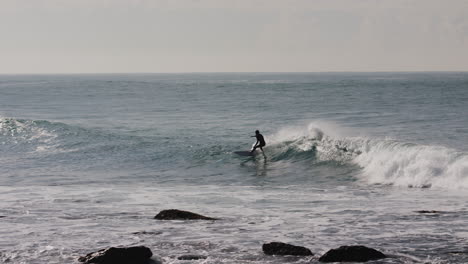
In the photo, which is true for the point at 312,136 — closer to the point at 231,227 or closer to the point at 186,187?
the point at 186,187

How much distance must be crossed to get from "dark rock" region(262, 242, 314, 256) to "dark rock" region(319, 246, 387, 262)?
51cm

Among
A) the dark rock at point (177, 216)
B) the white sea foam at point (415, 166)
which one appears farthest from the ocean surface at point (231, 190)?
the dark rock at point (177, 216)

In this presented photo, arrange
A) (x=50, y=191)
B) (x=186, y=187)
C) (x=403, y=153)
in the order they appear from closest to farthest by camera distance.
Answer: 1. (x=50, y=191)
2. (x=186, y=187)
3. (x=403, y=153)

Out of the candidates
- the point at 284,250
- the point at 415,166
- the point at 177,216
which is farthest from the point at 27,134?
the point at 284,250

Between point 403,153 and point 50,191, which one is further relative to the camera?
point 403,153

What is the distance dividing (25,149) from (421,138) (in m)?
23.1

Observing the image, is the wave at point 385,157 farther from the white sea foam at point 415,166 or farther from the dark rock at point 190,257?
the dark rock at point 190,257

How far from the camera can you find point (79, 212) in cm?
1858

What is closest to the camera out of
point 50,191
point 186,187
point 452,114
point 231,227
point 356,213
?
point 231,227

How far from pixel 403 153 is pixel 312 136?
31.9 ft

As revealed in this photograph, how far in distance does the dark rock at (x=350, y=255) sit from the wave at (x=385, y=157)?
11394 millimetres

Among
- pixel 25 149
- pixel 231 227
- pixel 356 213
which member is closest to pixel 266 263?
pixel 231 227

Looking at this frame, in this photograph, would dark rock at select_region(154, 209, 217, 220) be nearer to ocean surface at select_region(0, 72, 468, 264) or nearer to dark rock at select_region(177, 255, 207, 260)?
ocean surface at select_region(0, 72, 468, 264)

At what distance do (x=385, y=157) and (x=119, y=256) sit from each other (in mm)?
18661
